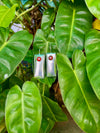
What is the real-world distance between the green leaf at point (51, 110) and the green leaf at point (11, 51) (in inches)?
14.7

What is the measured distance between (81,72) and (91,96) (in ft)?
0.50

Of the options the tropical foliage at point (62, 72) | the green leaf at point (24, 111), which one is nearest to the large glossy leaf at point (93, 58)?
the tropical foliage at point (62, 72)

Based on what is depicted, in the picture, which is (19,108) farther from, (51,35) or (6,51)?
(51,35)

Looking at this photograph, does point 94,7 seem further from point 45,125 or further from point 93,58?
point 45,125

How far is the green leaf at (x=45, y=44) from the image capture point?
1.20 m

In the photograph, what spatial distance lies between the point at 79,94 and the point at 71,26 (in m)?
0.49

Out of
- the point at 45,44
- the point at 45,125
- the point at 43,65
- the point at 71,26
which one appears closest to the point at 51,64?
the point at 43,65

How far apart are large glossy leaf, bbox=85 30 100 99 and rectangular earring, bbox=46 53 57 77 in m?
0.24

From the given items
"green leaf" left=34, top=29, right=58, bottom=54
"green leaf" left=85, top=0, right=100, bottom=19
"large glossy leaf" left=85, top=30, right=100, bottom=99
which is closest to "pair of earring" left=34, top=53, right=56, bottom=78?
"green leaf" left=34, top=29, right=58, bottom=54

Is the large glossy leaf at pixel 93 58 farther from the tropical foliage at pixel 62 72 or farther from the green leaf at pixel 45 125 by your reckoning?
the green leaf at pixel 45 125

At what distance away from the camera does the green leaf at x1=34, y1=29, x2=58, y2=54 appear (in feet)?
3.94

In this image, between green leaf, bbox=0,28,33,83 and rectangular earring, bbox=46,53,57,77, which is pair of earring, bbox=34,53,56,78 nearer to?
rectangular earring, bbox=46,53,57,77

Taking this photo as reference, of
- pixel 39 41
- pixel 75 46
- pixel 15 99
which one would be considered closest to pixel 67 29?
pixel 75 46

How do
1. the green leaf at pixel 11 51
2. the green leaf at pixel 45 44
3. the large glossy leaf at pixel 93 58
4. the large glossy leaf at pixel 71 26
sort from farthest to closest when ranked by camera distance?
the green leaf at pixel 45 44 < the large glossy leaf at pixel 71 26 < the green leaf at pixel 11 51 < the large glossy leaf at pixel 93 58
